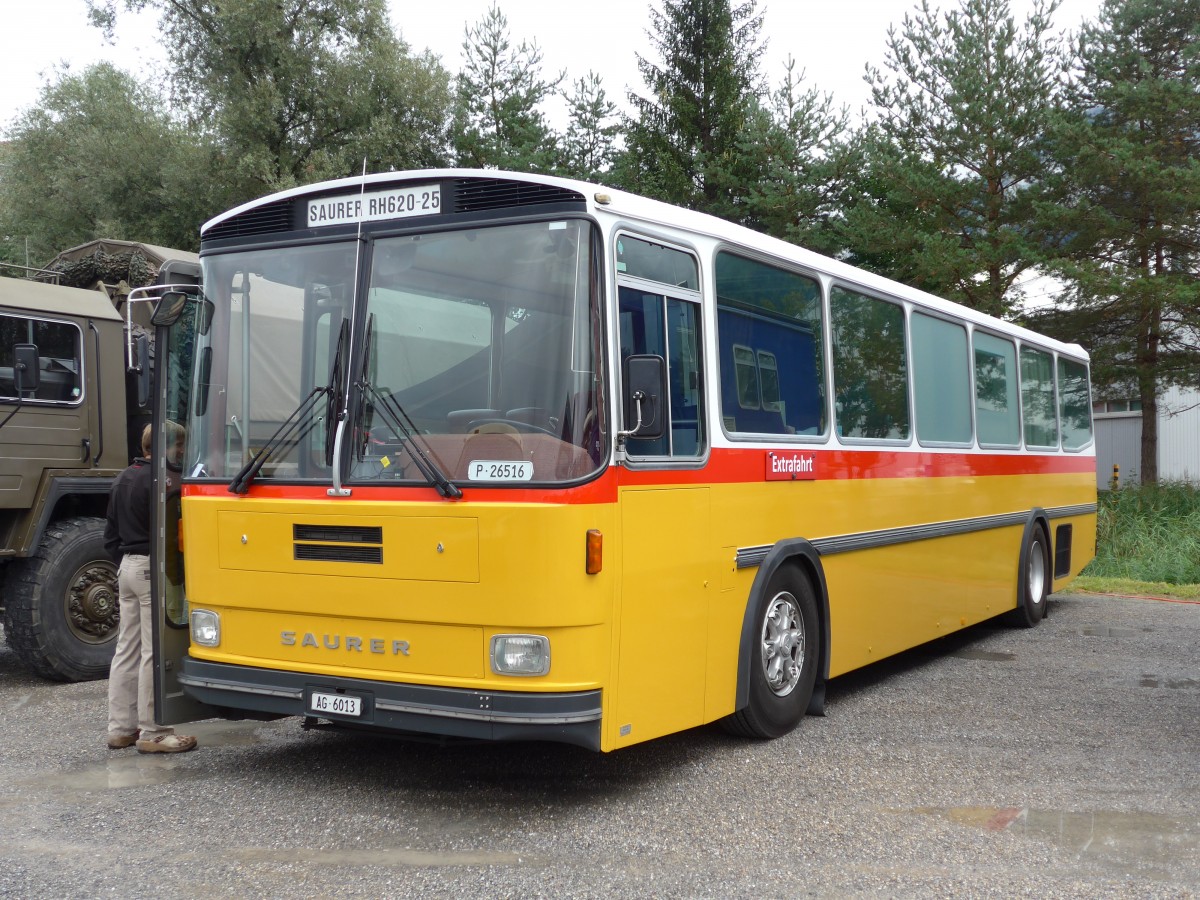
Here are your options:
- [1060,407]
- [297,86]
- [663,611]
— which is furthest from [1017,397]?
[297,86]

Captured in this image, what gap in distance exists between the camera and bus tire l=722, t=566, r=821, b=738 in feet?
21.0

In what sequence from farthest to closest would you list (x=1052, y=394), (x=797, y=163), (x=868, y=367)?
1. (x=797, y=163)
2. (x=1052, y=394)
3. (x=868, y=367)

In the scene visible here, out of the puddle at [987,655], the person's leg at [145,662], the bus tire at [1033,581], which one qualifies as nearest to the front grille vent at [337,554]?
the person's leg at [145,662]

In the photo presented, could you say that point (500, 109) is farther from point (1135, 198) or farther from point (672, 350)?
point (672, 350)

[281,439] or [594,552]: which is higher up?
[281,439]

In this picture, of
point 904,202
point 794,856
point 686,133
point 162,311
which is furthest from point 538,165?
point 794,856

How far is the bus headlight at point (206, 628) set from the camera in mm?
5762

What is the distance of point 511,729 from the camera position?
4.96 m

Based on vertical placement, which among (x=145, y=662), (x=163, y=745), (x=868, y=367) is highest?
(x=868, y=367)

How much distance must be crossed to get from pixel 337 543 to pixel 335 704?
72 centimetres

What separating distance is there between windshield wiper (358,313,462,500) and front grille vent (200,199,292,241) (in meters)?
0.81

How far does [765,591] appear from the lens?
6383 mm

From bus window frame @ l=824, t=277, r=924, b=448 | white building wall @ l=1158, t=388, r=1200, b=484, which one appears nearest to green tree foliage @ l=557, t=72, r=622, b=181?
white building wall @ l=1158, t=388, r=1200, b=484

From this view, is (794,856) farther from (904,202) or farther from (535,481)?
(904,202)
